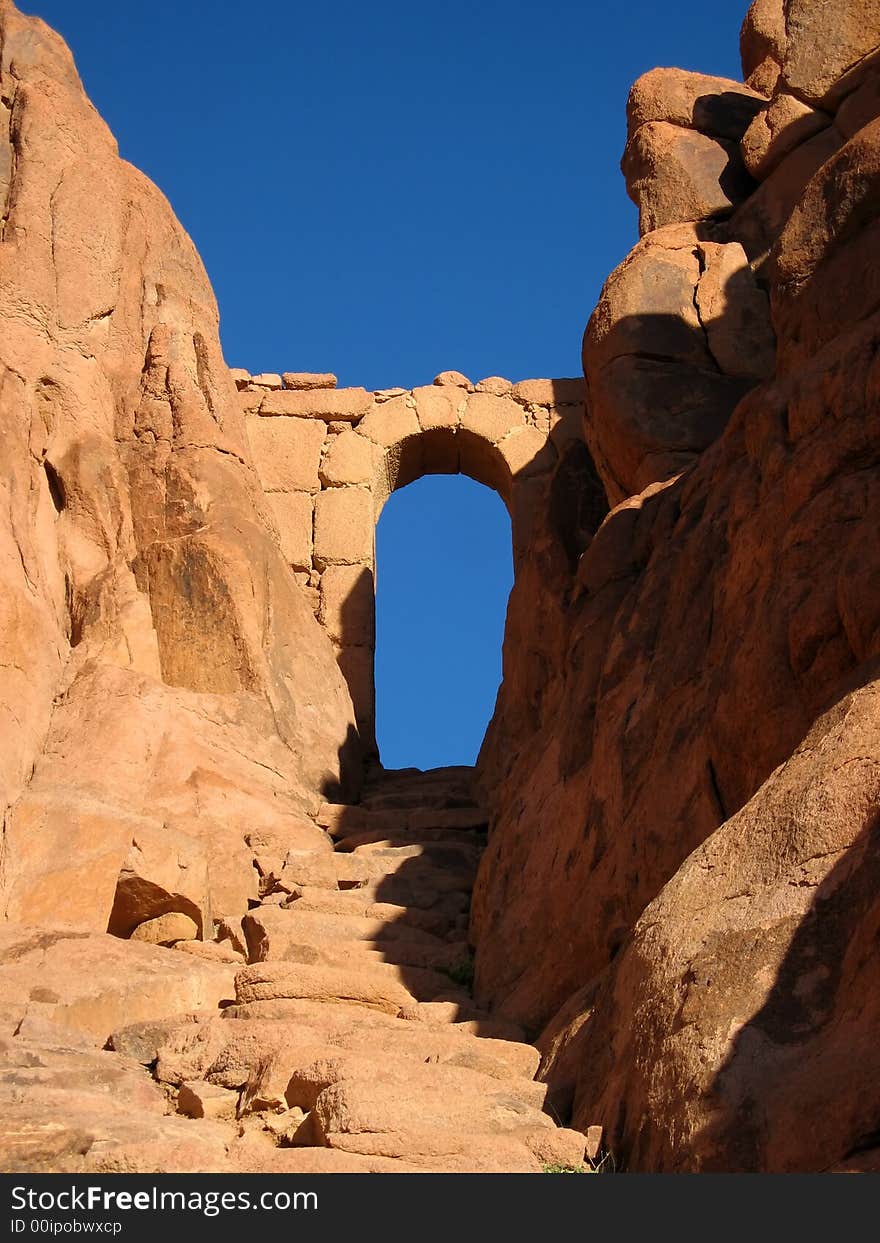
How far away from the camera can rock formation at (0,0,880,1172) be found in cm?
468

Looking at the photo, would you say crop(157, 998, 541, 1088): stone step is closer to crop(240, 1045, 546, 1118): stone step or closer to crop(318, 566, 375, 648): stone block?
crop(240, 1045, 546, 1118): stone step

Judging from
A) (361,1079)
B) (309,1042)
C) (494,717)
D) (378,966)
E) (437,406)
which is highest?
(437,406)

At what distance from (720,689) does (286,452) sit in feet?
28.5

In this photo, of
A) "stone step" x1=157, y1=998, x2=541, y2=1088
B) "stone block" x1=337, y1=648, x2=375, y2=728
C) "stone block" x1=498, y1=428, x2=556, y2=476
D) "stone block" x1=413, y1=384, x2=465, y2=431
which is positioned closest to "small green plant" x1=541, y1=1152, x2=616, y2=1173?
"stone step" x1=157, y1=998, x2=541, y2=1088

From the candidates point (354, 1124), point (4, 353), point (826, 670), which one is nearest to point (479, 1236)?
point (354, 1124)

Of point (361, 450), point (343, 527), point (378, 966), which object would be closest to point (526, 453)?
point (361, 450)

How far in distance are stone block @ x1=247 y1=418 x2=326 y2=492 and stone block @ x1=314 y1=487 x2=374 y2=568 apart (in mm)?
248

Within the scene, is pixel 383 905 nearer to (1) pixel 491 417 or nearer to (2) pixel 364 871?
(2) pixel 364 871

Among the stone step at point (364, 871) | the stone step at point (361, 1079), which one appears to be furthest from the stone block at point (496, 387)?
the stone step at point (361, 1079)

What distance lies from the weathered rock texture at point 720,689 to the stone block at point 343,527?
2536 mm

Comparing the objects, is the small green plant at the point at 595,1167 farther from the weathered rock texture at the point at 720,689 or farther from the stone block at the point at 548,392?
the stone block at the point at 548,392

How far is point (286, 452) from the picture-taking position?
576 inches

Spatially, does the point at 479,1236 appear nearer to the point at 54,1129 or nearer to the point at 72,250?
the point at 54,1129

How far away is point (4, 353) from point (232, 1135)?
6.66 m
